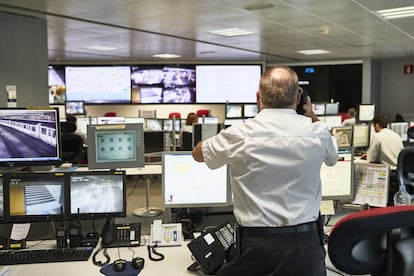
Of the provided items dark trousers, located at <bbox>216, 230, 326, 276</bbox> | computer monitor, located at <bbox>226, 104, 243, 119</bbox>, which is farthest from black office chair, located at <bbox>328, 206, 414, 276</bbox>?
computer monitor, located at <bbox>226, 104, 243, 119</bbox>

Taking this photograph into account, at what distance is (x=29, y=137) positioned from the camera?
246cm

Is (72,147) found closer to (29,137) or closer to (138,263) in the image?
(29,137)

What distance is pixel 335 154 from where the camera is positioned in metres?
1.75

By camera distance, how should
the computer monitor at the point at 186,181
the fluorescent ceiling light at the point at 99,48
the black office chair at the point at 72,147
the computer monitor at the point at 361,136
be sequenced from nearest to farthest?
the computer monitor at the point at 186,181
the black office chair at the point at 72,147
the computer monitor at the point at 361,136
the fluorescent ceiling light at the point at 99,48

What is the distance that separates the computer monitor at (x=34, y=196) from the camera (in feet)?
7.30

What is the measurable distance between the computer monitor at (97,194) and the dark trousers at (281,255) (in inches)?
35.2

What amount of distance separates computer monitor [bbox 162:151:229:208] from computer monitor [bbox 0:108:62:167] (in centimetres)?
67

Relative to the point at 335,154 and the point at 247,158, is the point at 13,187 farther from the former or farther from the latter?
the point at 335,154

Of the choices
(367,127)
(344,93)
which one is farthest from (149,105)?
(367,127)

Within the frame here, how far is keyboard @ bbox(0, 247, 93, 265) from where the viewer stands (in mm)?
2074

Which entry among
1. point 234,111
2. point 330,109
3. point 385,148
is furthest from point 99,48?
point 385,148

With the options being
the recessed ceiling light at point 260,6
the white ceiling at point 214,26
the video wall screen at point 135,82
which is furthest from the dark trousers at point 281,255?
the video wall screen at point 135,82

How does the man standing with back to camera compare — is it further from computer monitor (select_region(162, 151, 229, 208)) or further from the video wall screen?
the video wall screen

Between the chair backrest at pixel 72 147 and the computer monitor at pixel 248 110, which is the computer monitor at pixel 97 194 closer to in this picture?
the chair backrest at pixel 72 147
